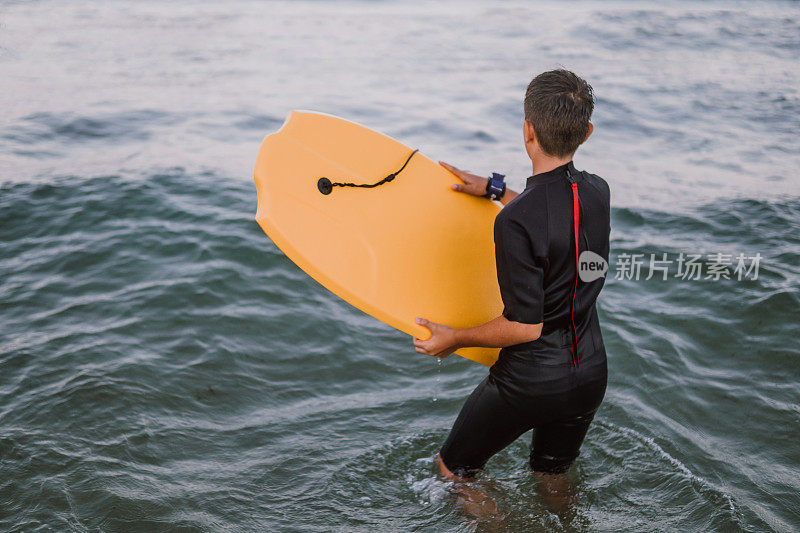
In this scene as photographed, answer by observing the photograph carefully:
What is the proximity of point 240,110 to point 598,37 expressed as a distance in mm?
8955

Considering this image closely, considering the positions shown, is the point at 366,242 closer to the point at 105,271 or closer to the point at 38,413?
the point at 38,413

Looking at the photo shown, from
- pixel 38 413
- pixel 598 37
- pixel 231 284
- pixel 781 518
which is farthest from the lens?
pixel 598 37

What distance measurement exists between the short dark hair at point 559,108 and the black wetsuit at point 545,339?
12 centimetres

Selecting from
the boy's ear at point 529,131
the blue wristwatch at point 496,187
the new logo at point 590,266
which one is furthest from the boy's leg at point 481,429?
the boy's ear at point 529,131

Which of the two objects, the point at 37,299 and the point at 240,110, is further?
the point at 240,110

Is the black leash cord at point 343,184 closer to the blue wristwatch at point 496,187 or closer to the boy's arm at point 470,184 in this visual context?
the boy's arm at point 470,184

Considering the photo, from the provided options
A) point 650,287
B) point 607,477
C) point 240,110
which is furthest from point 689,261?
point 240,110

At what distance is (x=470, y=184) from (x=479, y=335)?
95 cm

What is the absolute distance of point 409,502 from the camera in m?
3.58

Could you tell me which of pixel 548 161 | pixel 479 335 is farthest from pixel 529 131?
pixel 479 335

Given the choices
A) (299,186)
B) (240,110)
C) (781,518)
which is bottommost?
(781,518)

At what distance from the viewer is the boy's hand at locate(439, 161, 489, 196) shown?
331 cm

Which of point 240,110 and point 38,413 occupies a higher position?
point 240,110

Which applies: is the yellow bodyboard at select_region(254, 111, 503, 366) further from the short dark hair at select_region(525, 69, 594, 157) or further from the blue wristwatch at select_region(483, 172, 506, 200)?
the short dark hair at select_region(525, 69, 594, 157)
